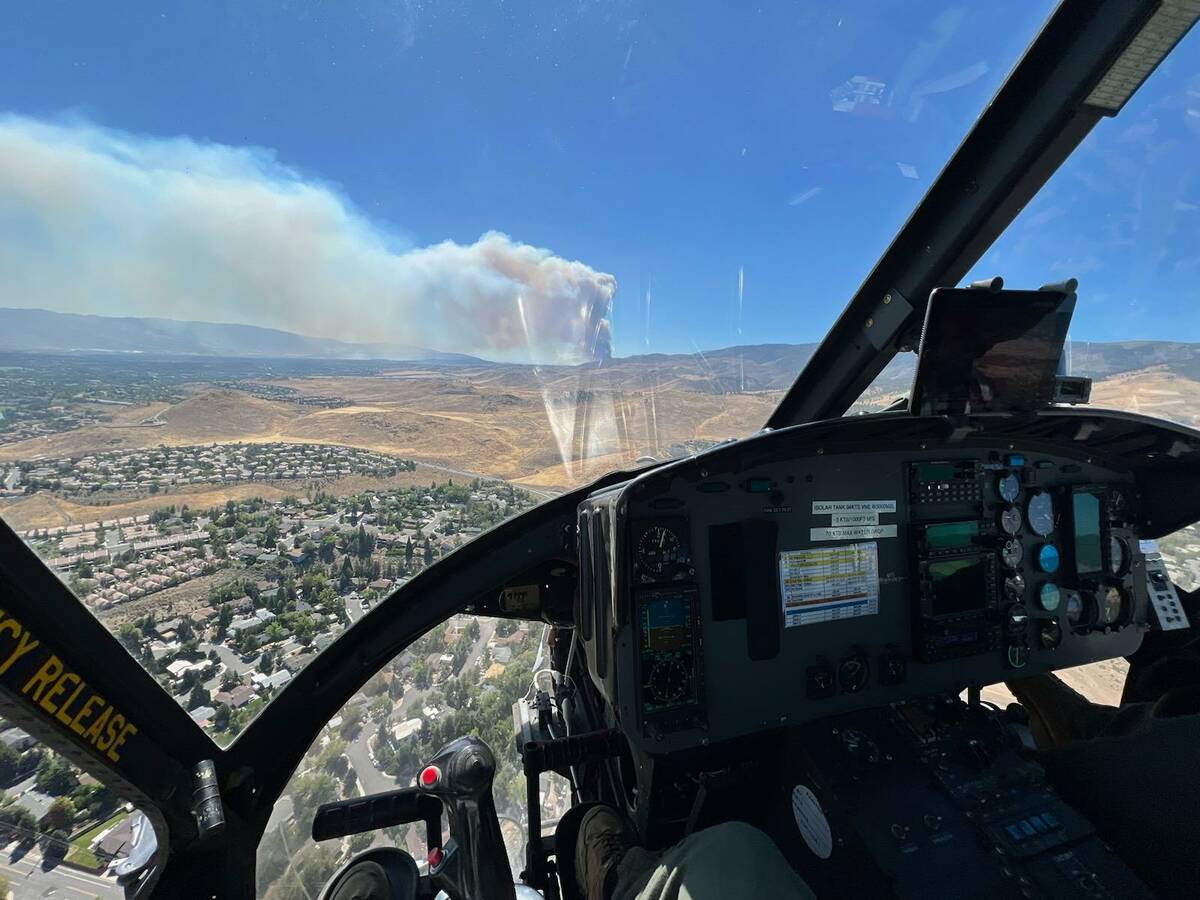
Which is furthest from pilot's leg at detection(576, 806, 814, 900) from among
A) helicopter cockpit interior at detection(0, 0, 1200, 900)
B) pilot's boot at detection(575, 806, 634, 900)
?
helicopter cockpit interior at detection(0, 0, 1200, 900)

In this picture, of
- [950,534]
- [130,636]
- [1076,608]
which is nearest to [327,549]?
[130,636]

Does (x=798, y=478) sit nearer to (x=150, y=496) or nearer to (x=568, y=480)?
(x=568, y=480)

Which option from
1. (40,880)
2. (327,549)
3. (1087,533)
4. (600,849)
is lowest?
(600,849)

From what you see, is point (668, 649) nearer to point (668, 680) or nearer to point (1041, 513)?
point (668, 680)

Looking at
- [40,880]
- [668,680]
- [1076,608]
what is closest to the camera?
[40,880]

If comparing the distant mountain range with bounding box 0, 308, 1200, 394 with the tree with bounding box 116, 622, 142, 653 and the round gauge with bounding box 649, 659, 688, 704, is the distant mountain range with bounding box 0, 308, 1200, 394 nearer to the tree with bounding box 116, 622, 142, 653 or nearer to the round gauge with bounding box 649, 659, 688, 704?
the tree with bounding box 116, 622, 142, 653

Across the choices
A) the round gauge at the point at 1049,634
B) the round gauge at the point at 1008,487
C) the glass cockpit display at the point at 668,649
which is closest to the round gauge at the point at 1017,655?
the round gauge at the point at 1049,634

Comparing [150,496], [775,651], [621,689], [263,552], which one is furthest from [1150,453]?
[150,496]
